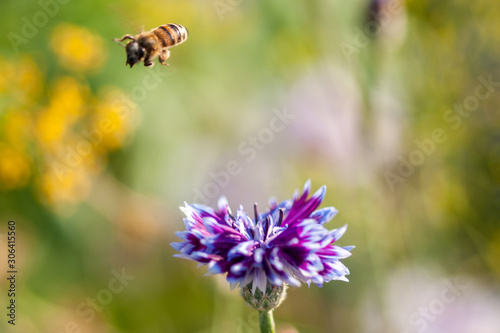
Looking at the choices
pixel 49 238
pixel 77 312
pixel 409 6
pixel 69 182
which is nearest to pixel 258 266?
pixel 69 182

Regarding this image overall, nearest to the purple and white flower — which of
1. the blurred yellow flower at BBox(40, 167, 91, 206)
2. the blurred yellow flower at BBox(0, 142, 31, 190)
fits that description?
the blurred yellow flower at BBox(40, 167, 91, 206)

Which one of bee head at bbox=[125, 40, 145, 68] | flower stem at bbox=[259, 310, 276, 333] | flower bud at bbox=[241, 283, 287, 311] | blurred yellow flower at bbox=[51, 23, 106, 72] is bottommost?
A: flower stem at bbox=[259, 310, 276, 333]

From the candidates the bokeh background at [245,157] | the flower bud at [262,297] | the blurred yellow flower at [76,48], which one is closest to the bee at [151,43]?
the flower bud at [262,297]

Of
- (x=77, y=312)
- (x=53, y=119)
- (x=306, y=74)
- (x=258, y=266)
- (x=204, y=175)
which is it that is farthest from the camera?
(x=306, y=74)

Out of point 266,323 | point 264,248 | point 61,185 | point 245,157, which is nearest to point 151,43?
point 264,248

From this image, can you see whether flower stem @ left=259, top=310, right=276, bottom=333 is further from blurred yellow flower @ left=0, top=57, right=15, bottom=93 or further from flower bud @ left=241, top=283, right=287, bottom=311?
blurred yellow flower @ left=0, top=57, right=15, bottom=93

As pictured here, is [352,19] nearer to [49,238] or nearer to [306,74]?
[306,74]

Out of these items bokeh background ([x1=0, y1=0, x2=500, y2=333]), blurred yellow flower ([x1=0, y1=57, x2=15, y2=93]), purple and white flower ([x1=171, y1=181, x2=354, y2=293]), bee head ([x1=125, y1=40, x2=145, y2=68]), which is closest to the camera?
purple and white flower ([x1=171, y1=181, x2=354, y2=293])

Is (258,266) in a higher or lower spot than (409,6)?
lower
